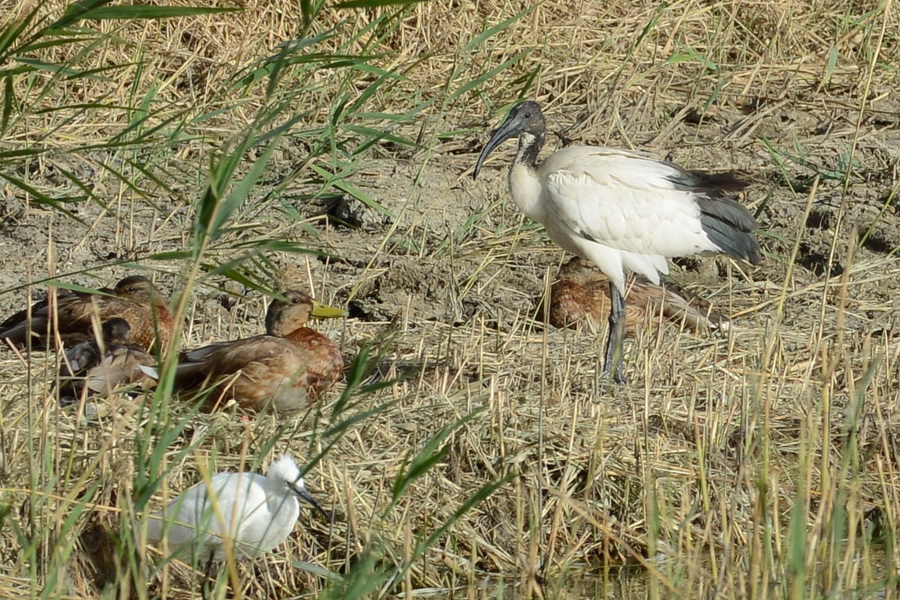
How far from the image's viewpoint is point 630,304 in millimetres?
7883

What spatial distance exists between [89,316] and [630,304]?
2.93 m

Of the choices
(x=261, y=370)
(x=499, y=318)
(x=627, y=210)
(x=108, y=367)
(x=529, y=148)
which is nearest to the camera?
(x=108, y=367)

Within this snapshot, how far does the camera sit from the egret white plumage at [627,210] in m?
7.19

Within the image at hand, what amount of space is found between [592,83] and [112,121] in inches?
125

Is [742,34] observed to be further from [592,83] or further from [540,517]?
[540,517]

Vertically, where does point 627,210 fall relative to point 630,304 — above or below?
above

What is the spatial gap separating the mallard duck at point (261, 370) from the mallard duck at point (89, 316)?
0.65 metres

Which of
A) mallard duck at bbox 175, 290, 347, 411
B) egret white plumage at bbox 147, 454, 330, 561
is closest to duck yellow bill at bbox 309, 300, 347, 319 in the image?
mallard duck at bbox 175, 290, 347, 411

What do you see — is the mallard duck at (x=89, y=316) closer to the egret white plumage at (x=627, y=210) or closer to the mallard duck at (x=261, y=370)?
the mallard duck at (x=261, y=370)

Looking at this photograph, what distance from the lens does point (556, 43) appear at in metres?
9.81

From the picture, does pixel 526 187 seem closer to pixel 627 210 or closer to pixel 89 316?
pixel 627 210

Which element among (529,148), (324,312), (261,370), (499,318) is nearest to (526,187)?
(529,148)

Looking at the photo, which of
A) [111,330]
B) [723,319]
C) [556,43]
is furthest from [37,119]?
[723,319]

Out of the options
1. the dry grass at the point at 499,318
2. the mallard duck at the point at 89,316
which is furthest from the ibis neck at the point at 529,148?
the mallard duck at the point at 89,316
